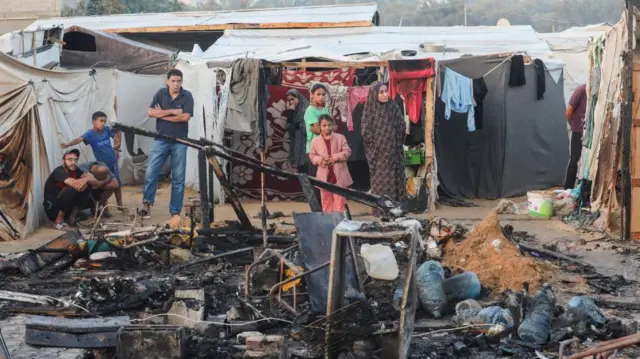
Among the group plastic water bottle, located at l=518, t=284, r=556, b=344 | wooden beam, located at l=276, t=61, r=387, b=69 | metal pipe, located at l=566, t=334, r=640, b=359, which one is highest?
wooden beam, located at l=276, t=61, r=387, b=69

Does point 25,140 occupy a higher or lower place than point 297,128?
higher

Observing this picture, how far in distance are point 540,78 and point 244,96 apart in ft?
16.3

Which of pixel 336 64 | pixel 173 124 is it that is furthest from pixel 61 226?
pixel 336 64

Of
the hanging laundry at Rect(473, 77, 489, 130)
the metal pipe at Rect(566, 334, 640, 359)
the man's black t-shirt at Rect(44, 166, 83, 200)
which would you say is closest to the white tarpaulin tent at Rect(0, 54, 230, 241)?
the man's black t-shirt at Rect(44, 166, 83, 200)

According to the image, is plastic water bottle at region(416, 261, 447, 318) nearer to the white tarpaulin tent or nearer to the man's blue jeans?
the man's blue jeans

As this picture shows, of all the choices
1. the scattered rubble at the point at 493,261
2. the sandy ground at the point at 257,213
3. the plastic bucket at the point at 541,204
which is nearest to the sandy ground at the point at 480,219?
the sandy ground at the point at 257,213

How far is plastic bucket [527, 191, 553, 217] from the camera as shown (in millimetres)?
12492

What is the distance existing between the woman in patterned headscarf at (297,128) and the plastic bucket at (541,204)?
11.2 ft

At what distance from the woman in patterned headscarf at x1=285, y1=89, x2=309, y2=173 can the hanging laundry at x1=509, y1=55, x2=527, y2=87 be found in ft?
11.2

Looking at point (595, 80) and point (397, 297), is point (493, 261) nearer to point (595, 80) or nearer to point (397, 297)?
point (397, 297)

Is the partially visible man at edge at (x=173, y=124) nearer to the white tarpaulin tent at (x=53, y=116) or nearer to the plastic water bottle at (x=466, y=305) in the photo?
the white tarpaulin tent at (x=53, y=116)

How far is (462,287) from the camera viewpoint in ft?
24.4

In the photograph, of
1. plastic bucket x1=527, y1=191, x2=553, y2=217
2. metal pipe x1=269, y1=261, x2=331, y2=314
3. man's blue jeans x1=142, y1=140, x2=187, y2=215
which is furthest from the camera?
plastic bucket x1=527, y1=191, x2=553, y2=217

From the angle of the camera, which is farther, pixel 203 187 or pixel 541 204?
pixel 541 204
